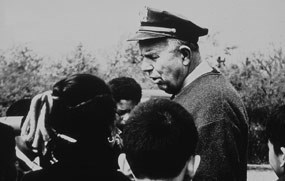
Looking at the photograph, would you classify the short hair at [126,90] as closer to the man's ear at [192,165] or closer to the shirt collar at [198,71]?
the shirt collar at [198,71]

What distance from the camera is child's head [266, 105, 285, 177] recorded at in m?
2.37

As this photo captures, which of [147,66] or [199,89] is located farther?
[147,66]

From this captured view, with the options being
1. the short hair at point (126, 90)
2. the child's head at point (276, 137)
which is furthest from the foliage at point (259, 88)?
the child's head at point (276, 137)

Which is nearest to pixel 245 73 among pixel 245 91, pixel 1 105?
pixel 245 91

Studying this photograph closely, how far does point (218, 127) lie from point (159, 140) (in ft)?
1.68

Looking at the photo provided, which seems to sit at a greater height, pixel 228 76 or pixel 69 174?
pixel 69 174

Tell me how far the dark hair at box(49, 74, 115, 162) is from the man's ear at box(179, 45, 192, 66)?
73 cm

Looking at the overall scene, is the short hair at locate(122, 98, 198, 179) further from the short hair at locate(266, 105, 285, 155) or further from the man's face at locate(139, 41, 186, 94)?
the short hair at locate(266, 105, 285, 155)

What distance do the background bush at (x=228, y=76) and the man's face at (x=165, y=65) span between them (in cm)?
952

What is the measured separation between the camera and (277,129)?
95.3 inches

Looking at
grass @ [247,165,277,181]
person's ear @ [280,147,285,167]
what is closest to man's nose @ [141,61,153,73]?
person's ear @ [280,147,285,167]

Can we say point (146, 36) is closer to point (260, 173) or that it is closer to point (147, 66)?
point (147, 66)

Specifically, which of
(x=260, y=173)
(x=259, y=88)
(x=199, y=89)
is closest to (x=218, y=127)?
(x=199, y=89)

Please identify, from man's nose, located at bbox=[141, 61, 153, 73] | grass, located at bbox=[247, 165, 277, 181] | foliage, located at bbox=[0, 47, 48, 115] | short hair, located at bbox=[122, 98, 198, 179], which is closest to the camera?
short hair, located at bbox=[122, 98, 198, 179]
